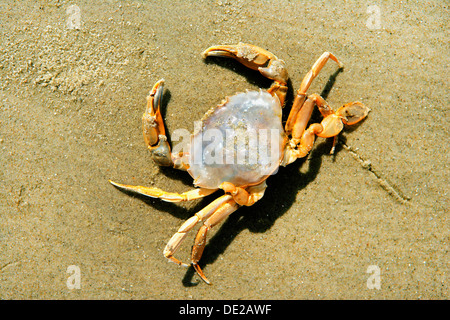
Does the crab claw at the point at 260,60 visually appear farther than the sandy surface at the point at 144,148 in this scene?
No

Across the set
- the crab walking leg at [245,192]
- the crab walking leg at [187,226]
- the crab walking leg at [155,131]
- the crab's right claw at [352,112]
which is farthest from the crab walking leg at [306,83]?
the crab walking leg at [155,131]

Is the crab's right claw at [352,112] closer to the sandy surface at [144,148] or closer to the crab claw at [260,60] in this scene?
the sandy surface at [144,148]

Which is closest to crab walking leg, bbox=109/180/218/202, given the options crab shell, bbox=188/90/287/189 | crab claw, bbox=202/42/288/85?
crab shell, bbox=188/90/287/189

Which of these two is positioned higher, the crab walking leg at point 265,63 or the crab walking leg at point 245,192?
the crab walking leg at point 265,63

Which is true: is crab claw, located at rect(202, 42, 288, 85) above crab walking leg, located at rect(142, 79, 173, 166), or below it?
above

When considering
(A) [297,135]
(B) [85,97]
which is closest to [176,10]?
(B) [85,97]

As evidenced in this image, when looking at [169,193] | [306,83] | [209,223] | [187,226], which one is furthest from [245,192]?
[306,83]

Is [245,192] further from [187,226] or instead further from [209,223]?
[187,226]

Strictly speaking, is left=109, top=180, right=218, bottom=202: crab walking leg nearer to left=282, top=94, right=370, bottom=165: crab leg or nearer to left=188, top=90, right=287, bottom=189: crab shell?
left=188, top=90, right=287, bottom=189: crab shell
